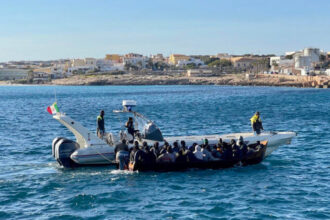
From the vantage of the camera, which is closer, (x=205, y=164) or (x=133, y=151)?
(x=133, y=151)

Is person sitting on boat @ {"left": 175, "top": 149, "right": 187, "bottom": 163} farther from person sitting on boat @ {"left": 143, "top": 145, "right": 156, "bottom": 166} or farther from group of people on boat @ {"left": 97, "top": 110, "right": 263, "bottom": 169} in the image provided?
person sitting on boat @ {"left": 143, "top": 145, "right": 156, "bottom": 166}

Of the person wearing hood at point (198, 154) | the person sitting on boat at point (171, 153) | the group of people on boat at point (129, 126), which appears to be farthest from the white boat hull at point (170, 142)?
the person sitting on boat at point (171, 153)

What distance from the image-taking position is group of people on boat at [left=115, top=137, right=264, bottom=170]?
23.6m

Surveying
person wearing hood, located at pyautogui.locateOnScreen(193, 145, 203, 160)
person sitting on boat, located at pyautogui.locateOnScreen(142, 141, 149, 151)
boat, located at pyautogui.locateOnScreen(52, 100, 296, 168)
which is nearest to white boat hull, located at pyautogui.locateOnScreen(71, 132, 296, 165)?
boat, located at pyautogui.locateOnScreen(52, 100, 296, 168)

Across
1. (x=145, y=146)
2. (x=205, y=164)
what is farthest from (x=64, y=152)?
(x=205, y=164)

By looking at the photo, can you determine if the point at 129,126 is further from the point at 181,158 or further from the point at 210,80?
the point at 210,80

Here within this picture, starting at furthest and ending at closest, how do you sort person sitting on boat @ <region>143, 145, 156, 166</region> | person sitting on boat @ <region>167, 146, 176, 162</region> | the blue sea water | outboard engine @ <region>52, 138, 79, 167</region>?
outboard engine @ <region>52, 138, 79, 167</region> → person sitting on boat @ <region>167, 146, 176, 162</region> → person sitting on boat @ <region>143, 145, 156, 166</region> → the blue sea water

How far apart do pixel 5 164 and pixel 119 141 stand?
6098 millimetres

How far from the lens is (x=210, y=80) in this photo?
559 ft

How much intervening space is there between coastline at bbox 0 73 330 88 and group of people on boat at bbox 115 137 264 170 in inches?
4221

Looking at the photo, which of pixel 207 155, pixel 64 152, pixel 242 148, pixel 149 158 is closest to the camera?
pixel 149 158

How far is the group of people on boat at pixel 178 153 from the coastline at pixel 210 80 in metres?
107

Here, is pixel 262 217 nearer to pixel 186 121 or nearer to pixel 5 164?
pixel 5 164

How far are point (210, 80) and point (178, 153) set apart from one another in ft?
484
